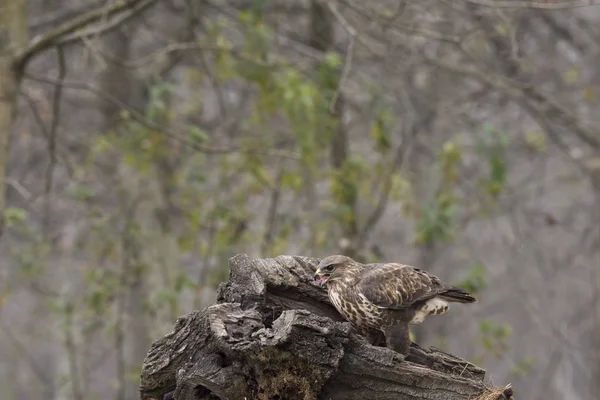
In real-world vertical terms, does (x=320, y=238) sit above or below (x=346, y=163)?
below

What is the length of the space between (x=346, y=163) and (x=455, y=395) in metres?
Result: 5.07

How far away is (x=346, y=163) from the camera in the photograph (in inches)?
349

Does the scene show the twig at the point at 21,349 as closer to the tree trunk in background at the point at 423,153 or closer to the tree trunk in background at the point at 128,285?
the tree trunk in background at the point at 128,285

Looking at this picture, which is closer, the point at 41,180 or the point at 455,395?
the point at 455,395

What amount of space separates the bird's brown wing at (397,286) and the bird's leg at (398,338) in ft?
0.37

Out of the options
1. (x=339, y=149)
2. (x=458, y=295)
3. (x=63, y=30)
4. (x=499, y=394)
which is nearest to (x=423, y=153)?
(x=339, y=149)

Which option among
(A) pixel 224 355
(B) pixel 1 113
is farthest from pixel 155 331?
(A) pixel 224 355

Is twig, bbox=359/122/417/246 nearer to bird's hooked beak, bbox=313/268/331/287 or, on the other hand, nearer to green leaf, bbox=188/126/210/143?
green leaf, bbox=188/126/210/143

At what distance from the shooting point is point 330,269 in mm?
4523

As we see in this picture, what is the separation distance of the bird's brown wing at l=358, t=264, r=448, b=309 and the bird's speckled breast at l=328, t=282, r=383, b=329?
0.04 metres

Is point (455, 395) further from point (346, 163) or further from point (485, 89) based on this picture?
point (485, 89)

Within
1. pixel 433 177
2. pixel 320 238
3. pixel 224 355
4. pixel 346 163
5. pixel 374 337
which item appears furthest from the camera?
pixel 433 177

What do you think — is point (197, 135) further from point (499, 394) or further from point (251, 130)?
point (499, 394)

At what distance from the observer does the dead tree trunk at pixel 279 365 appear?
3.79m
